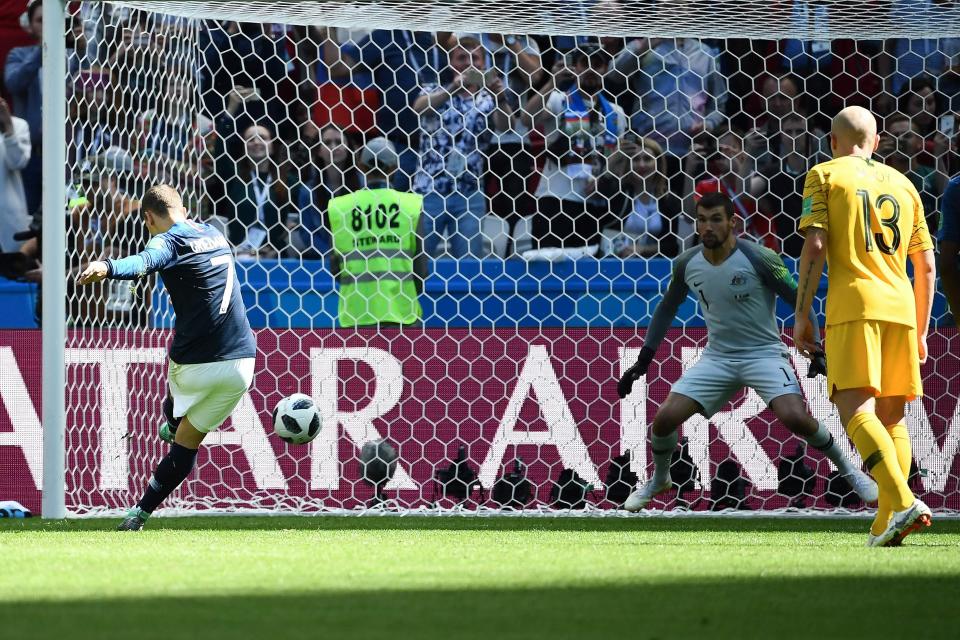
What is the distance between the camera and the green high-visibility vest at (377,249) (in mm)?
8594

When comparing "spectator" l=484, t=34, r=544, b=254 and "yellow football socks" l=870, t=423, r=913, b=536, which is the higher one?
"spectator" l=484, t=34, r=544, b=254

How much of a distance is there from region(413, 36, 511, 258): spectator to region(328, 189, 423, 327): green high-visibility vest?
41 cm

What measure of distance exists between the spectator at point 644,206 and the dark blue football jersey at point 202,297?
3.06 meters

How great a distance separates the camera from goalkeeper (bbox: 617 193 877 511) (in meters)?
7.07

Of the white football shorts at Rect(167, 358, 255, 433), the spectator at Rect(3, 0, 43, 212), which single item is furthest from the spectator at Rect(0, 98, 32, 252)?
the white football shorts at Rect(167, 358, 255, 433)

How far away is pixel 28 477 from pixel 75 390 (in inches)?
23.1

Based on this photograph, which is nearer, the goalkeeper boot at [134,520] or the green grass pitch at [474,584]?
the green grass pitch at [474,584]

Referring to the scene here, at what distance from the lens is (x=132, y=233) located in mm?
8125

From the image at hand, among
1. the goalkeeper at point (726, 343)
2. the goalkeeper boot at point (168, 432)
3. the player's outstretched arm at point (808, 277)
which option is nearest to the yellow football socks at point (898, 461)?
the player's outstretched arm at point (808, 277)

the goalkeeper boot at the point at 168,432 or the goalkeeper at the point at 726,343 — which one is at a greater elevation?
the goalkeeper at the point at 726,343

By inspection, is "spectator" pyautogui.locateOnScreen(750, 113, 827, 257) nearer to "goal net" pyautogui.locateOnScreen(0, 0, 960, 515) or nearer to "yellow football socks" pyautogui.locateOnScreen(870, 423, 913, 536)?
"goal net" pyautogui.locateOnScreen(0, 0, 960, 515)

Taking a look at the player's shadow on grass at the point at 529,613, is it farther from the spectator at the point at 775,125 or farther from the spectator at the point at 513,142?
the spectator at the point at 513,142

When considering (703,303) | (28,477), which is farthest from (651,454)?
(28,477)

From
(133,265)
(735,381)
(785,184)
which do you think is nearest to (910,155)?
(785,184)
